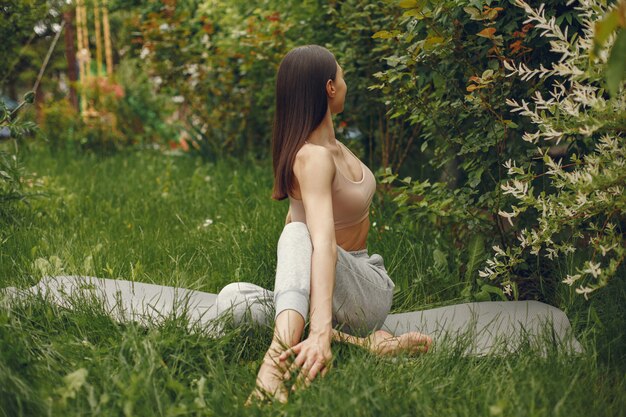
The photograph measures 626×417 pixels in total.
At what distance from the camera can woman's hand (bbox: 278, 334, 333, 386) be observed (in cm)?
217

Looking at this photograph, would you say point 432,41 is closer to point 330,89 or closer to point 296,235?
point 330,89

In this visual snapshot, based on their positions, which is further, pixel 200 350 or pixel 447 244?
pixel 447 244

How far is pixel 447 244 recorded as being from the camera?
3.56 meters

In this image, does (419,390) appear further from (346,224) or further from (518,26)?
(518,26)

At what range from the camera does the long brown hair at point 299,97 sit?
104 inches

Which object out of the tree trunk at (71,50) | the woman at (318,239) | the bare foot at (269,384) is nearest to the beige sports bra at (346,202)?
the woman at (318,239)

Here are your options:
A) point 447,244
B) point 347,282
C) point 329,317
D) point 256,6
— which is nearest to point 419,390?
point 329,317

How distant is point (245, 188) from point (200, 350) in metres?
2.82

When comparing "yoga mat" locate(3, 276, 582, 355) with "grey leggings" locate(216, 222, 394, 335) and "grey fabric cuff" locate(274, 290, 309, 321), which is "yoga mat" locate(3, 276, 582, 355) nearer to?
"grey leggings" locate(216, 222, 394, 335)

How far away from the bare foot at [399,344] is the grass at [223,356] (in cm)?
6

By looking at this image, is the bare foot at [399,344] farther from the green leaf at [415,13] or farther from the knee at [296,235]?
the green leaf at [415,13]

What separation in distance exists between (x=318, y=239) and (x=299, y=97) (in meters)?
0.55

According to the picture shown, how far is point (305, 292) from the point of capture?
93.2 inches

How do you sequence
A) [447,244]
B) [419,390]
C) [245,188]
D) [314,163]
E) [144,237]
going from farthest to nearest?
[245,188] < [144,237] < [447,244] < [314,163] < [419,390]
